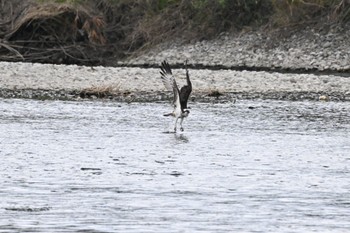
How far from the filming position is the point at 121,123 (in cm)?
2181

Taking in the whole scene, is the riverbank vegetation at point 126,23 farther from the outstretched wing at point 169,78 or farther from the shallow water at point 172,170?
the outstretched wing at point 169,78

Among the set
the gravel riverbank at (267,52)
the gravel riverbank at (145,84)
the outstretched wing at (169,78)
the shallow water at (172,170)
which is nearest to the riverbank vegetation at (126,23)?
the gravel riverbank at (267,52)

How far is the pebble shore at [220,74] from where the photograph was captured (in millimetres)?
27719

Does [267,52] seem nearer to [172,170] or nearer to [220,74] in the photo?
[220,74]

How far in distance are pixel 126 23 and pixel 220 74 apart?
9875mm

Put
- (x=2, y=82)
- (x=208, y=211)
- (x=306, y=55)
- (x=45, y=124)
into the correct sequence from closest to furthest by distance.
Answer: (x=208, y=211), (x=45, y=124), (x=2, y=82), (x=306, y=55)

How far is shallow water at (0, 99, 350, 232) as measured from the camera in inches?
462

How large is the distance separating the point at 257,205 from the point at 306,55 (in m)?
22.7

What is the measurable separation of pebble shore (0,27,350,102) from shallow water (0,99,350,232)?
9.25 feet

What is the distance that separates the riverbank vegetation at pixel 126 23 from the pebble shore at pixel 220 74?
81cm

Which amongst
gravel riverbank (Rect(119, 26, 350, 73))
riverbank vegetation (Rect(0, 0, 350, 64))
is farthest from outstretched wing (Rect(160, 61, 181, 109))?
riverbank vegetation (Rect(0, 0, 350, 64))

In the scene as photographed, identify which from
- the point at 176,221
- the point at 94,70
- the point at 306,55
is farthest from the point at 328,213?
the point at 306,55

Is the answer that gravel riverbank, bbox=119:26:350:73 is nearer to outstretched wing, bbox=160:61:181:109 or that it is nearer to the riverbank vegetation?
the riverbank vegetation

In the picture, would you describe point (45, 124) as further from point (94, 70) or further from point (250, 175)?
point (94, 70)
